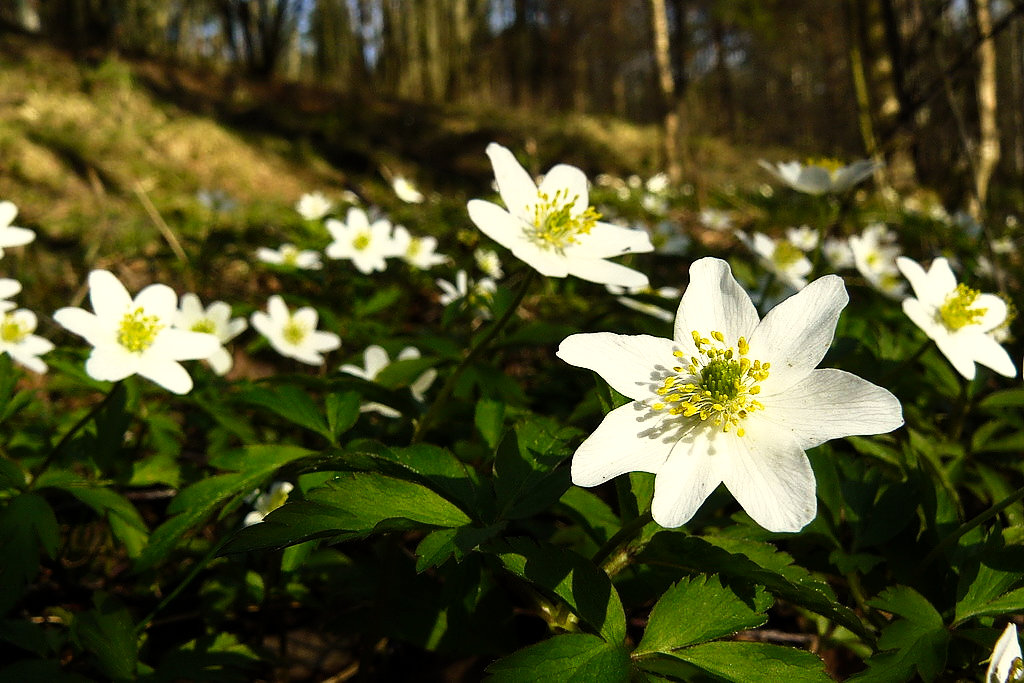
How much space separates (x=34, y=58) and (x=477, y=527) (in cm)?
1395

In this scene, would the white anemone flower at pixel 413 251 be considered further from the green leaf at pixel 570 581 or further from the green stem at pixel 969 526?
the green stem at pixel 969 526

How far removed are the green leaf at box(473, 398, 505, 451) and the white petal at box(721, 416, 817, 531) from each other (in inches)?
19.4

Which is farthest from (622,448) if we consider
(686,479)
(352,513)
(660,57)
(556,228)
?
(660,57)

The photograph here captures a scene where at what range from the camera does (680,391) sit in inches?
44.6

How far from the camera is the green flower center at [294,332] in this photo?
251 cm

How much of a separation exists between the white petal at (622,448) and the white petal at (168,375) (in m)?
1.07

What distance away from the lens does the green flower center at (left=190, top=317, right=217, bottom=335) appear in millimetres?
2301

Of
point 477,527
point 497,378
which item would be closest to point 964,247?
point 497,378

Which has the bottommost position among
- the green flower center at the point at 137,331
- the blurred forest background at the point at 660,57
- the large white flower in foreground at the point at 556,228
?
the green flower center at the point at 137,331

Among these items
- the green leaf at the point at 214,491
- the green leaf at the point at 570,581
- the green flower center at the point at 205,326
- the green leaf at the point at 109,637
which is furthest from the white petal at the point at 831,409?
the green flower center at the point at 205,326

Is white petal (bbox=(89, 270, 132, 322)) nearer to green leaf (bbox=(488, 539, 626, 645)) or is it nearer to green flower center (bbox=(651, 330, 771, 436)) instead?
green leaf (bbox=(488, 539, 626, 645))

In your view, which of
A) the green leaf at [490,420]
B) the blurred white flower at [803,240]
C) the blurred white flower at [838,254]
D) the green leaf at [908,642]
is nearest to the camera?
the green leaf at [908,642]

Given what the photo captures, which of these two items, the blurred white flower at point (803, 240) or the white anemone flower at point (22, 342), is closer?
the white anemone flower at point (22, 342)

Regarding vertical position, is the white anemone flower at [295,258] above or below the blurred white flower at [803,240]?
above
